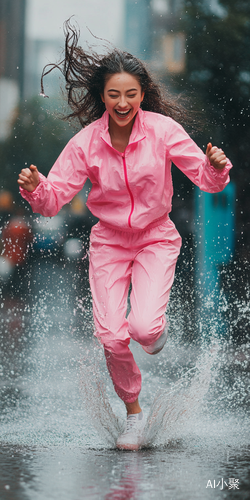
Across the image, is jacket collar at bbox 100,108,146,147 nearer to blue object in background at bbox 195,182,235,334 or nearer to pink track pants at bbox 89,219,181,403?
pink track pants at bbox 89,219,181,403

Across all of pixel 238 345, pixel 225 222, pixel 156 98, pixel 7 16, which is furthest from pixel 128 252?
pixel 7 16

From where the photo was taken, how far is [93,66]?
3.52 m

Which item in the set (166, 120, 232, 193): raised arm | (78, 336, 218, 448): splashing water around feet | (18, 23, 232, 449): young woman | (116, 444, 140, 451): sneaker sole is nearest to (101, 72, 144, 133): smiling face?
(18, 23, 232, 449): young woman

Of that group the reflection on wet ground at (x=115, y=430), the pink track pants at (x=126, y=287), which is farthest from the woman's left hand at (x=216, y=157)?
the reflection on wet ground at (x=115, y=430)

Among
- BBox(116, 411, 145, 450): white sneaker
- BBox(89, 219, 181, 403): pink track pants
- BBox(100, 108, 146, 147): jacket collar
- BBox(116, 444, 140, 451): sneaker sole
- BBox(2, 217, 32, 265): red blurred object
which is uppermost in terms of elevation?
BBox(100, 108, 146, 147): jacket collar

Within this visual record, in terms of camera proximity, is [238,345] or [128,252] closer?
[128,252]

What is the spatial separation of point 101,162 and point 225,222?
5531mm

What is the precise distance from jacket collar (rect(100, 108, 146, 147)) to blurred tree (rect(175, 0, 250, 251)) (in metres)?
6.12

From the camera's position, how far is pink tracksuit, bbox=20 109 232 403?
3.34 meters

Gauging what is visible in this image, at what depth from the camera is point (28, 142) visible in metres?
18.1

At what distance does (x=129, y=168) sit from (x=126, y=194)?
136mm

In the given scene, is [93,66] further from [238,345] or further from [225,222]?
[225,222]

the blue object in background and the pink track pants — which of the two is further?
the blue object in background

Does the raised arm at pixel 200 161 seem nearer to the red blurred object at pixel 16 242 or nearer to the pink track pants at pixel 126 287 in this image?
the pink track pants at pixel 126 287
